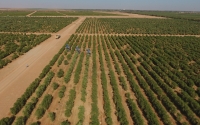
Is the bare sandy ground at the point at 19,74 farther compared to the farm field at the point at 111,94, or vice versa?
the bare sandy ground at the point at 19,74

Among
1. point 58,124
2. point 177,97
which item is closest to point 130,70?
point 177,97

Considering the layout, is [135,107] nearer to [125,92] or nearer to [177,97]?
[125,92]

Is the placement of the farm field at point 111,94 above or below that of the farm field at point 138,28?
below

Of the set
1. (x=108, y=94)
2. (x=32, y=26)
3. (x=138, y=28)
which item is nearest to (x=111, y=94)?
(x=108, y=94)

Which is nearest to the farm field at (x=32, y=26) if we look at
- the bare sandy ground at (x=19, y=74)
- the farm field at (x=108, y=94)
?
the bare sandy ground at (x=19, y=74)

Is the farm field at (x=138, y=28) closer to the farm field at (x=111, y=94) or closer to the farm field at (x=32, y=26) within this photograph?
the farm field at (x=32, y=26)

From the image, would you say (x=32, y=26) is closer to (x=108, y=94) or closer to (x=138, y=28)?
(x=138, y=28)
